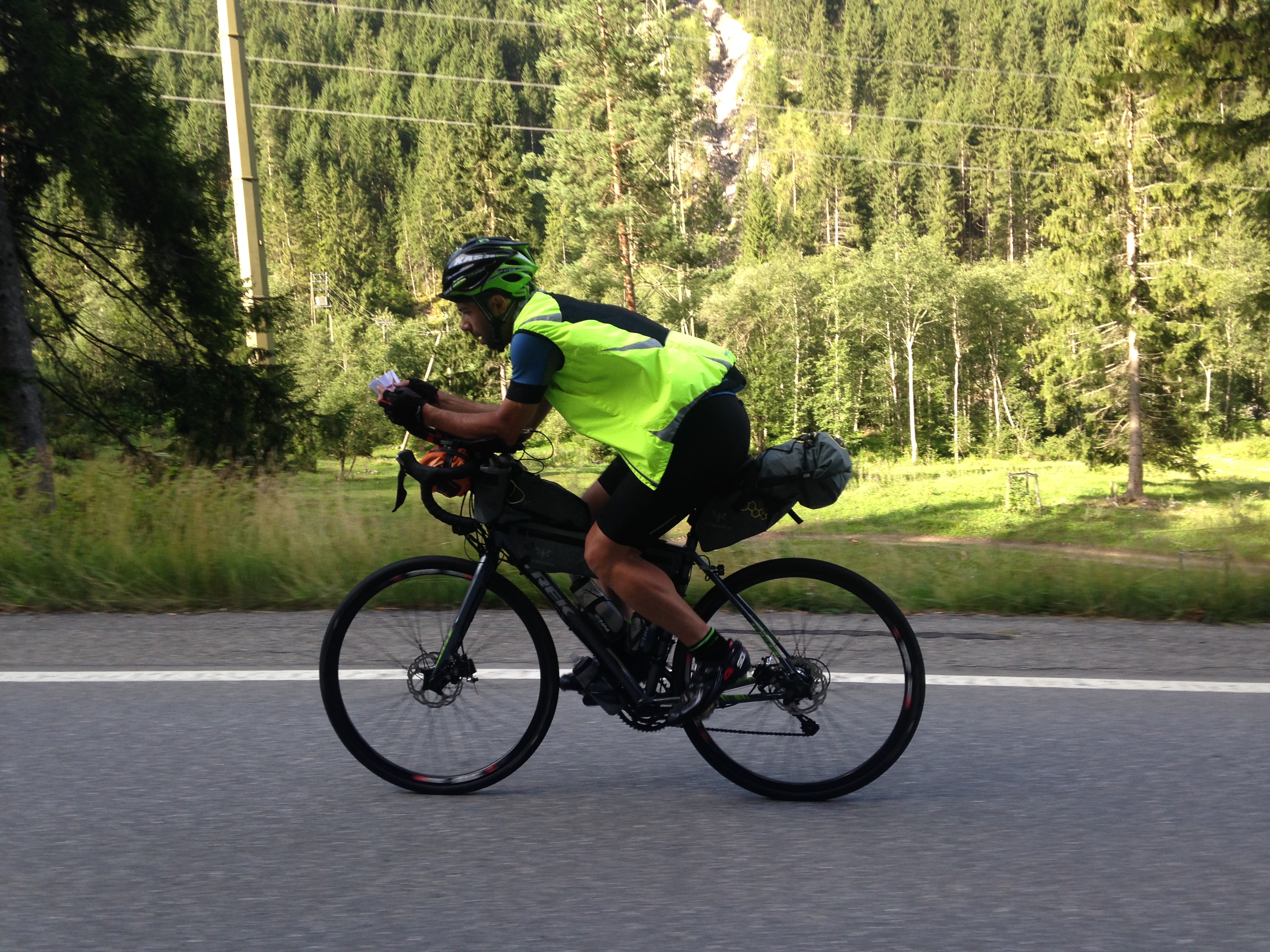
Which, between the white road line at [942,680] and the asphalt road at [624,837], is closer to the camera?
the asphalt road at [624,837]

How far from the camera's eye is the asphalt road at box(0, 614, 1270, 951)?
299 centimetres

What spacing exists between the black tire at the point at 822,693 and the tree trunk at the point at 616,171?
141 feet

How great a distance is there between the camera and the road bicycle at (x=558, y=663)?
401 centimetres

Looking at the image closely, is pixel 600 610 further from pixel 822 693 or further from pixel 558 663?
pixel 822 693

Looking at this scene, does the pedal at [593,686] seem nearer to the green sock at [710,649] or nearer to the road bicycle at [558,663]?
the road bicycle at [558,663]

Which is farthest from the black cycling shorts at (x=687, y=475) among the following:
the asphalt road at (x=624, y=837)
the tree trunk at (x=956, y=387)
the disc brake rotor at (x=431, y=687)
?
the tree trunk at (x=956, y=387)

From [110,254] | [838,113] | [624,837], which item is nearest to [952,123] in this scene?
[838,113]

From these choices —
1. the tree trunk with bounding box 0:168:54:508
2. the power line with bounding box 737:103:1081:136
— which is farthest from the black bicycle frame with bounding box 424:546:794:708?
the power line with bounding box 737:103:1081:136

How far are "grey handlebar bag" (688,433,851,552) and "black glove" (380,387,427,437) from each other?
38.5 inches

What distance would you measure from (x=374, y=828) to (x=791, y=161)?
137 meters

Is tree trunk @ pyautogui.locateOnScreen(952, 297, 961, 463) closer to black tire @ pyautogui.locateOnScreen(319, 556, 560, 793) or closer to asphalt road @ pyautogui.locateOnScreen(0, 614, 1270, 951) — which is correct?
asphalt road @ pyautogui.locateOnScreen(0, 614, 1270, 951)

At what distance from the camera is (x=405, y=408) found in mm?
3744

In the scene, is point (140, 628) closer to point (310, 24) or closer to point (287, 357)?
point (287, 357)

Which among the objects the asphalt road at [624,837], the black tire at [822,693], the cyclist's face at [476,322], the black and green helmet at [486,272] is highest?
the black and green helmet at [486,272]
